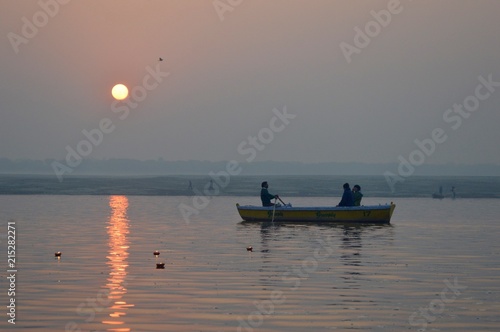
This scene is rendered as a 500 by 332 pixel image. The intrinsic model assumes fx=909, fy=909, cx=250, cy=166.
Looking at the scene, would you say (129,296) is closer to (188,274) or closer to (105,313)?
(105,313)

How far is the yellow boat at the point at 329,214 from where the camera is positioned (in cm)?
4762

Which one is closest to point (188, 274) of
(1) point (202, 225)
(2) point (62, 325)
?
(2) point (62, 325)

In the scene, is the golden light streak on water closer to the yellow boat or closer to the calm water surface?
the calm water surface

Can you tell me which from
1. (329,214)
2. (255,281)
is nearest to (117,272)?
(255,281)

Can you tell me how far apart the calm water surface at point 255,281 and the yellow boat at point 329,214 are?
5224mm

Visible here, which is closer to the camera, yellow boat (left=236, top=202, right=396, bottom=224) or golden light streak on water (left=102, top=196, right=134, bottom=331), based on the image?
golden light streak on water (left=102, top=196, right=134, bottom=331)

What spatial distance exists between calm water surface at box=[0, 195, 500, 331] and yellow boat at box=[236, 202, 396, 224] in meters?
5.22

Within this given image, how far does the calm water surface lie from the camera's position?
17.9 metres

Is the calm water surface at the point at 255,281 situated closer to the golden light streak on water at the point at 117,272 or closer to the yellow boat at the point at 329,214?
the golden light streak on water at the point at 117,272

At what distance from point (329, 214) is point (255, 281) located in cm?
2454

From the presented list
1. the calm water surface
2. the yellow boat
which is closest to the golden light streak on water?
the calm water surface

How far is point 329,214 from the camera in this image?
4781 cm

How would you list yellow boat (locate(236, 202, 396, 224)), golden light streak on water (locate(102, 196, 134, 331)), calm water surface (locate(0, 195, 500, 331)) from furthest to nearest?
yellow boat (locate(236, 202, 396, 224)) → golden light streak on water (locate(102, 196, 134, 331)) → calm water surface (locate(0, 195, 500, 331))

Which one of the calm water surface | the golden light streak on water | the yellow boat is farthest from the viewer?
the yellow boat
